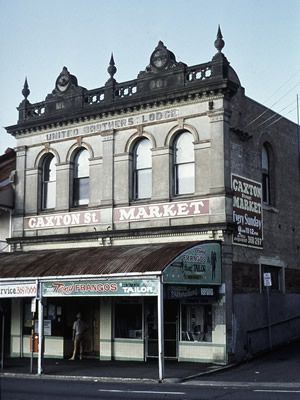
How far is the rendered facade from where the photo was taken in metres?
20.2

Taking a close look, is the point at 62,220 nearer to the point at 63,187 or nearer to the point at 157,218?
the point at 63,187

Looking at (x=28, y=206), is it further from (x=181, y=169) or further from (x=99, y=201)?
(x=181, y=169)

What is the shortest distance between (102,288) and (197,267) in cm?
295

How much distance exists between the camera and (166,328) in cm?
2158

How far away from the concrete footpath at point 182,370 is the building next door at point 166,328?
0.56 meters

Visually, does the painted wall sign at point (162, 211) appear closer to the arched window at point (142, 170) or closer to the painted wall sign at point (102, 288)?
the arched window at point (142, 170)

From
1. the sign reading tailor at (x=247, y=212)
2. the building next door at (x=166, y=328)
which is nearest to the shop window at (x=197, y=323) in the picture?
the building next door at (x=166, y=328)

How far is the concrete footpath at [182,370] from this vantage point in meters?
17.3

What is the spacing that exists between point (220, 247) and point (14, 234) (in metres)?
9.53

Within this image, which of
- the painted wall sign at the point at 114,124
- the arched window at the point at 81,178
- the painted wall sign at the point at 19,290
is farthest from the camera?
the arched window at the point at 81,178

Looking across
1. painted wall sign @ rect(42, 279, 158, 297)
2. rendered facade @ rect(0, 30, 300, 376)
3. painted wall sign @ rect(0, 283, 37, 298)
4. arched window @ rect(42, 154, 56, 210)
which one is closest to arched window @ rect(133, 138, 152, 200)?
rendered facade @ rect(0, 30, 300, 376)

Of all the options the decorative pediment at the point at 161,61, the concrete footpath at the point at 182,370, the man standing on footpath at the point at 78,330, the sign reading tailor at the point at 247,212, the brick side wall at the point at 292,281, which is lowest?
the concrete footpath at the point at 182,370

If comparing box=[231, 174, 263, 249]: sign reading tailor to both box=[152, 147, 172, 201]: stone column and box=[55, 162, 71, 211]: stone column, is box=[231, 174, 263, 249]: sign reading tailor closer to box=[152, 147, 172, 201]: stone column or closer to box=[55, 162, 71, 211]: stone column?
box=[152, 147, 172, 201]: stone column

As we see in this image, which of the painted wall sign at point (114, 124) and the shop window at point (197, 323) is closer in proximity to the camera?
the shop window at point (197, 323)
